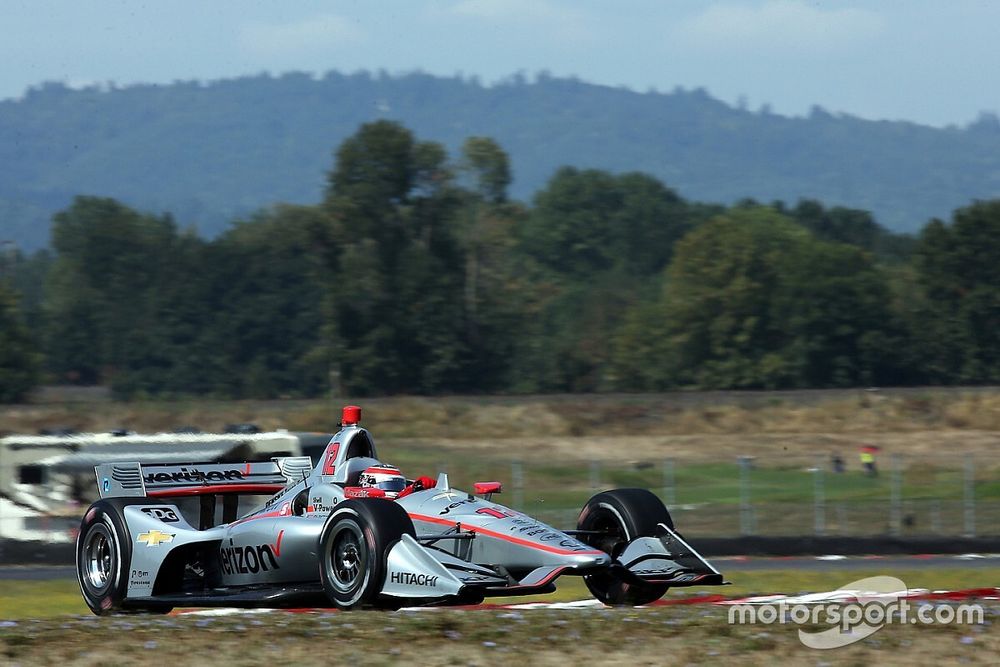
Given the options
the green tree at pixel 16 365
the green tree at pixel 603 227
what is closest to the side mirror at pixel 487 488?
the green tree at pixel 16 365

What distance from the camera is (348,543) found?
10438mm

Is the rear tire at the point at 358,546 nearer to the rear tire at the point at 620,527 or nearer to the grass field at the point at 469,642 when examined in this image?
the grass field at the point at 469,642

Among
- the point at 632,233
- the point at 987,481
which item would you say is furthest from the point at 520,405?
the point at 632,233

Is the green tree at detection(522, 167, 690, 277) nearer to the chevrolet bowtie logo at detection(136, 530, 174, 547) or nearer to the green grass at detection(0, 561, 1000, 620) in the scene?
the green grass at detection(0, 561, 1000, 620)

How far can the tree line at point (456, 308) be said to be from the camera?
209 feet

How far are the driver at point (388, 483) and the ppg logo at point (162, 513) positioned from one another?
69.8 inches

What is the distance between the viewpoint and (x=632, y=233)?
11181 centimetres

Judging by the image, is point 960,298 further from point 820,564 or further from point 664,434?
point 820,564

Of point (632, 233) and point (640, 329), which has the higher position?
point (632, 233)

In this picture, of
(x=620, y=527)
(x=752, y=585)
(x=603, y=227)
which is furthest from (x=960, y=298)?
(x=620, y=527)

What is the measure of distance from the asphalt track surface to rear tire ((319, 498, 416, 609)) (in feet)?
34.2

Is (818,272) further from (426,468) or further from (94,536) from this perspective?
(94,536)

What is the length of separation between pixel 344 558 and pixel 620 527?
233 cm

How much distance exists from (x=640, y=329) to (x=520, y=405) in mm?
23868
